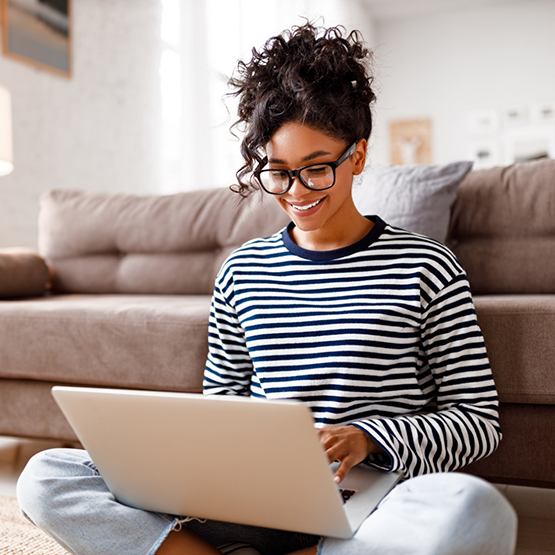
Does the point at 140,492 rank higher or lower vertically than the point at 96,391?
lower

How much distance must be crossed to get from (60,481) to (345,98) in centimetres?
63

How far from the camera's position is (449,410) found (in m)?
0.84

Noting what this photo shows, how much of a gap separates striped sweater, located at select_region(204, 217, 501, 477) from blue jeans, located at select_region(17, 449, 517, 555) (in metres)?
0.13

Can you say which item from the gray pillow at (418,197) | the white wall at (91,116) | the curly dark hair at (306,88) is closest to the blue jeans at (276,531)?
the curly dark hair at (306,88)

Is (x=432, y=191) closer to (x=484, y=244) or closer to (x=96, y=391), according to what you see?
(x=484, y=244)

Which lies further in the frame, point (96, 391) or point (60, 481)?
point (60, 481)

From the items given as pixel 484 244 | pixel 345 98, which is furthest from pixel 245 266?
pixel 484 244

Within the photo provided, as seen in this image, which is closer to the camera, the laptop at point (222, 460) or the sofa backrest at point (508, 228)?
the laptop at point (222, 460)

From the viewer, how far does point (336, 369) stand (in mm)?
870

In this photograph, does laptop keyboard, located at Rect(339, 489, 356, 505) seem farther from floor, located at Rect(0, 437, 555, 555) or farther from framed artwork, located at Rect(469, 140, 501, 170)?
framed artwork, located at Rect(469, 140, 501, 170)

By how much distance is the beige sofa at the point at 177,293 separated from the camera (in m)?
1.10

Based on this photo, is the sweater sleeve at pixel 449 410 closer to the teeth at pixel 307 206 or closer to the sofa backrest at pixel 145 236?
the teeth at pixel 307 206

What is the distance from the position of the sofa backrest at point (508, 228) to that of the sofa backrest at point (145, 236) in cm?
50

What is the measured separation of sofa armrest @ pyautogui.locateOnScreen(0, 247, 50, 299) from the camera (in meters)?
1.80
